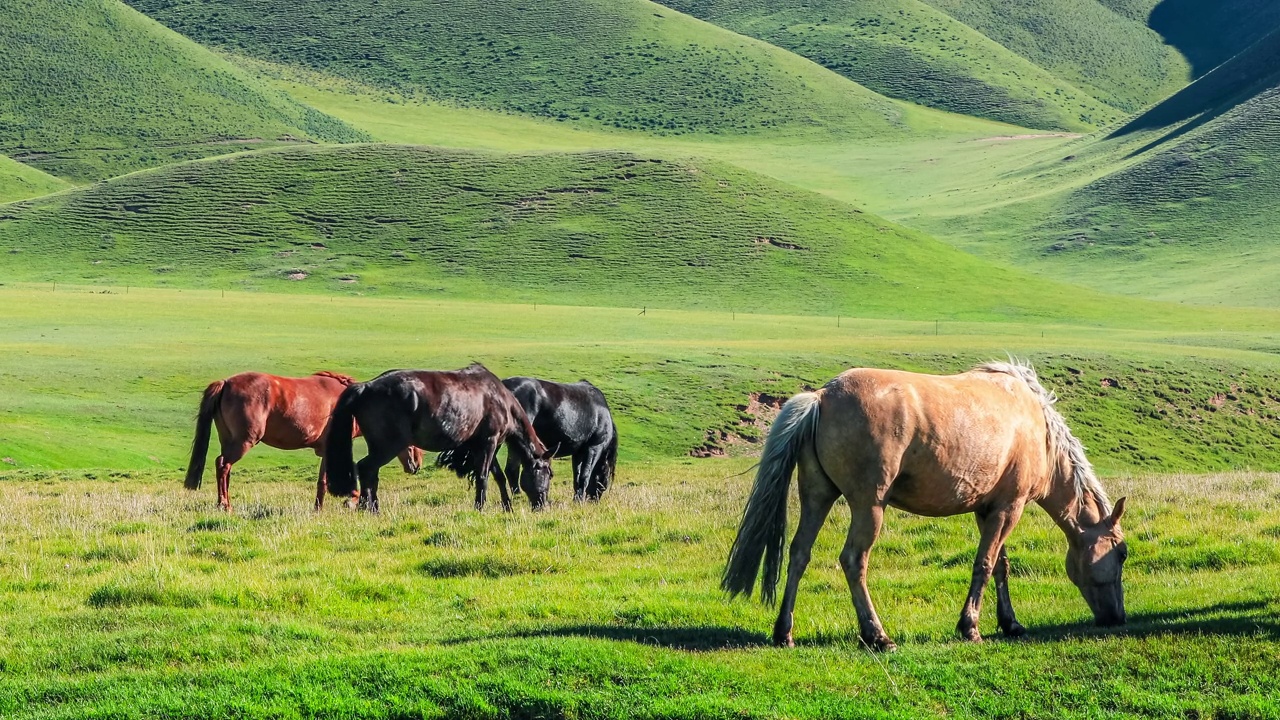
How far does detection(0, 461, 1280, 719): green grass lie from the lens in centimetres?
859

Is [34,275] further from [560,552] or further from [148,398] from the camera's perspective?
[560,552]

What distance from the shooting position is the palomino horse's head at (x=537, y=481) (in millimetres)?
18933

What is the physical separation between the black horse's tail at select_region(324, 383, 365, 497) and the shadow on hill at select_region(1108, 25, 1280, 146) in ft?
433

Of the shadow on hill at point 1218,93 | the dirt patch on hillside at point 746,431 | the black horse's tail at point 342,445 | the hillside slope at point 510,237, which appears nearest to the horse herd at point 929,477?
the black horse's tail at point 342,445

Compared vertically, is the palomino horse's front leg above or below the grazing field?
above

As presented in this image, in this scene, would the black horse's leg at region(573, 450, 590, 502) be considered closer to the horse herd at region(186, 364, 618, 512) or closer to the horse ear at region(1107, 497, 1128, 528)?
the horse herd at region(186, 364, 618, 512)

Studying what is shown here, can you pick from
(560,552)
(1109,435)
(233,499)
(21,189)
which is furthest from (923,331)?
(21,189)

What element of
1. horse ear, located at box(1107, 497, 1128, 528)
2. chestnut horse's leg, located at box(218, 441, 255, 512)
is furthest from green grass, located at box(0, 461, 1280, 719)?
chestnut horse's leg, located at box(218, 441, 255, 512)

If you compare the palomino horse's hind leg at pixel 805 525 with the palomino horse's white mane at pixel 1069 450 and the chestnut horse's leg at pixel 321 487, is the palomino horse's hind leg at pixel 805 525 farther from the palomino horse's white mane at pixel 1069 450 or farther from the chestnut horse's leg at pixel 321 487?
the chestnut horse's leg at pixel 321 487

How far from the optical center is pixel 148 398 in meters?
35.8

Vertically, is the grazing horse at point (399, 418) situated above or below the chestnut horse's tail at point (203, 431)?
above

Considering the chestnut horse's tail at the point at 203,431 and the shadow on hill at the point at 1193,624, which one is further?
the chestnut horse's tail at the point at 203,431

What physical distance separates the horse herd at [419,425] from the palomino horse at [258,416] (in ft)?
0.05

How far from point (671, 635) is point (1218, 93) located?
15478 cm
